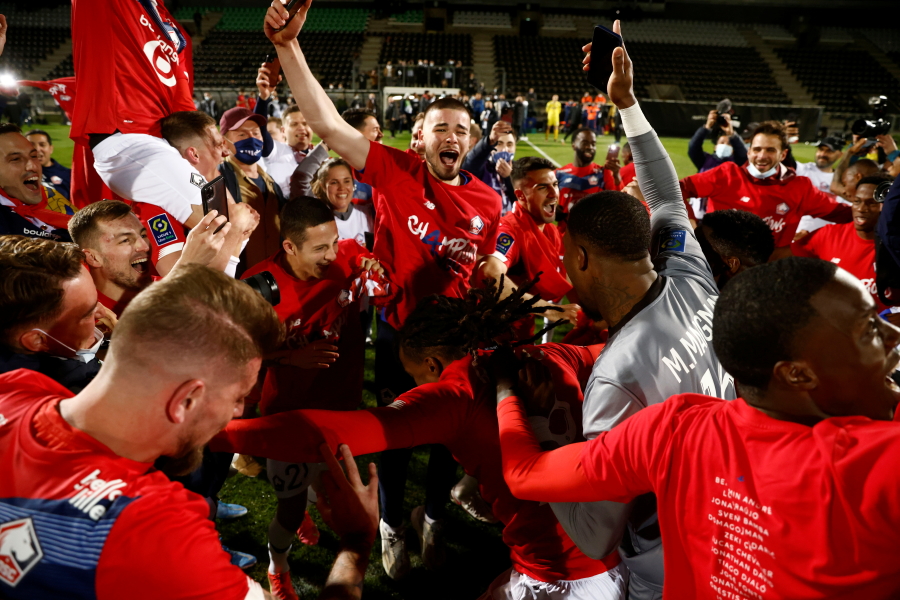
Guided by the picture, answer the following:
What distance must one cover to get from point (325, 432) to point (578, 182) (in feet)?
18.9

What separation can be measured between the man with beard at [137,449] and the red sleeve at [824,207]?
5592mm

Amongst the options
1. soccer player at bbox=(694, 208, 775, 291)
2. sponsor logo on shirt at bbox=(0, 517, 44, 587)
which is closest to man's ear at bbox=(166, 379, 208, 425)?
sponsor logo on shirt at bbox=(0, 517, 44, 587)

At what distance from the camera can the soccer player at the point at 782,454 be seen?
115 centimetres

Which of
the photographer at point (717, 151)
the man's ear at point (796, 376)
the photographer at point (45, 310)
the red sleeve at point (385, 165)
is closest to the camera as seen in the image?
the man's ear at point (796, 376)

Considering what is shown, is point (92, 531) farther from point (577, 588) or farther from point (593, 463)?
point (577, 588)

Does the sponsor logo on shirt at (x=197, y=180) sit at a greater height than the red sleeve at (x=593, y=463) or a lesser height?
greater

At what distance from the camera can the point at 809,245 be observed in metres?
5.02

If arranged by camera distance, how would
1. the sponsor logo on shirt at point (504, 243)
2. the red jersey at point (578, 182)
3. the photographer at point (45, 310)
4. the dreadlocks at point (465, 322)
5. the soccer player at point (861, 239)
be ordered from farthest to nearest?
the red jersey at point (578, 182)
the soccer player at point (861, 239)
the sponsor logo on shirt at point (504, 243)
the dreadlocks at point (465, 322)
the photographer at point (45, 310)

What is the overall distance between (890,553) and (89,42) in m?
3.67

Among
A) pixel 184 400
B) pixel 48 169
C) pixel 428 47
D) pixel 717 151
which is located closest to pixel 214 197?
pixel 184 400

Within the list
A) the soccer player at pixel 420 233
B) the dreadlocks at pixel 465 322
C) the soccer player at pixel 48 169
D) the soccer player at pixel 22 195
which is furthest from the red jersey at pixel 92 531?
the soccer player at pixel 48 169

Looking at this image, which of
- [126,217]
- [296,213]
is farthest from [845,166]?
[126,217]

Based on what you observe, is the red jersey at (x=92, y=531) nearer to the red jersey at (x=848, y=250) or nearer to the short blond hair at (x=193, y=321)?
the short blond hair at (x=193, y=321)

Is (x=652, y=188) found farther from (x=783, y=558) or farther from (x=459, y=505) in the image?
(x=459, y=505)
